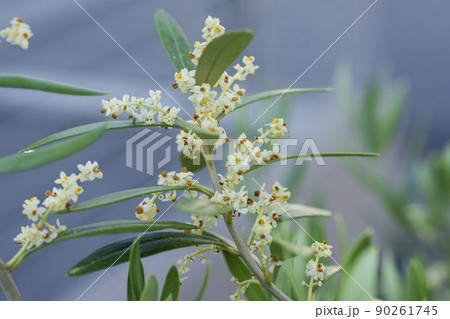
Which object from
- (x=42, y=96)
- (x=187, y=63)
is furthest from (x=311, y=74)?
(x=187, y=63)

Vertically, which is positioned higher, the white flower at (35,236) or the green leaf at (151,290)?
the white flower at (35,236)

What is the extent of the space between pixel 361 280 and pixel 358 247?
55mm

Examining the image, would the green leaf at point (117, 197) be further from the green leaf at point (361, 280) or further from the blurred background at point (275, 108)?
the blurred background at point (275, 108)

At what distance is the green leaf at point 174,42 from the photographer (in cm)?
48

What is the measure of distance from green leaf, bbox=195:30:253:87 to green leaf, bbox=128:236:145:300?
15 cm

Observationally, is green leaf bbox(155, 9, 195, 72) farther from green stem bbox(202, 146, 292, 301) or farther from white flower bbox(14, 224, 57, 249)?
white flower bbox(14, 224, 57, 249)

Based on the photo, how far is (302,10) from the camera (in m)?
3.21

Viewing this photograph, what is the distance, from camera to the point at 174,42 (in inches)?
19.3

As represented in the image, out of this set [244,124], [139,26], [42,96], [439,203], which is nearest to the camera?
→ [244,124]

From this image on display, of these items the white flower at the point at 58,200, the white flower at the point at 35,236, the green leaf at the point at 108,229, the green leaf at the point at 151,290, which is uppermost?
the white flower at the point at 58,200

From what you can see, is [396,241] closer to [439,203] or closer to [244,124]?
[439,203]

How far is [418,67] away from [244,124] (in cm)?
252

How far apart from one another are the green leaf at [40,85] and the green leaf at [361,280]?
1.15ft

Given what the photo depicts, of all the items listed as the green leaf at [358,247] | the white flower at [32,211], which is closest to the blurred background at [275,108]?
the green leaf at [358,247]
